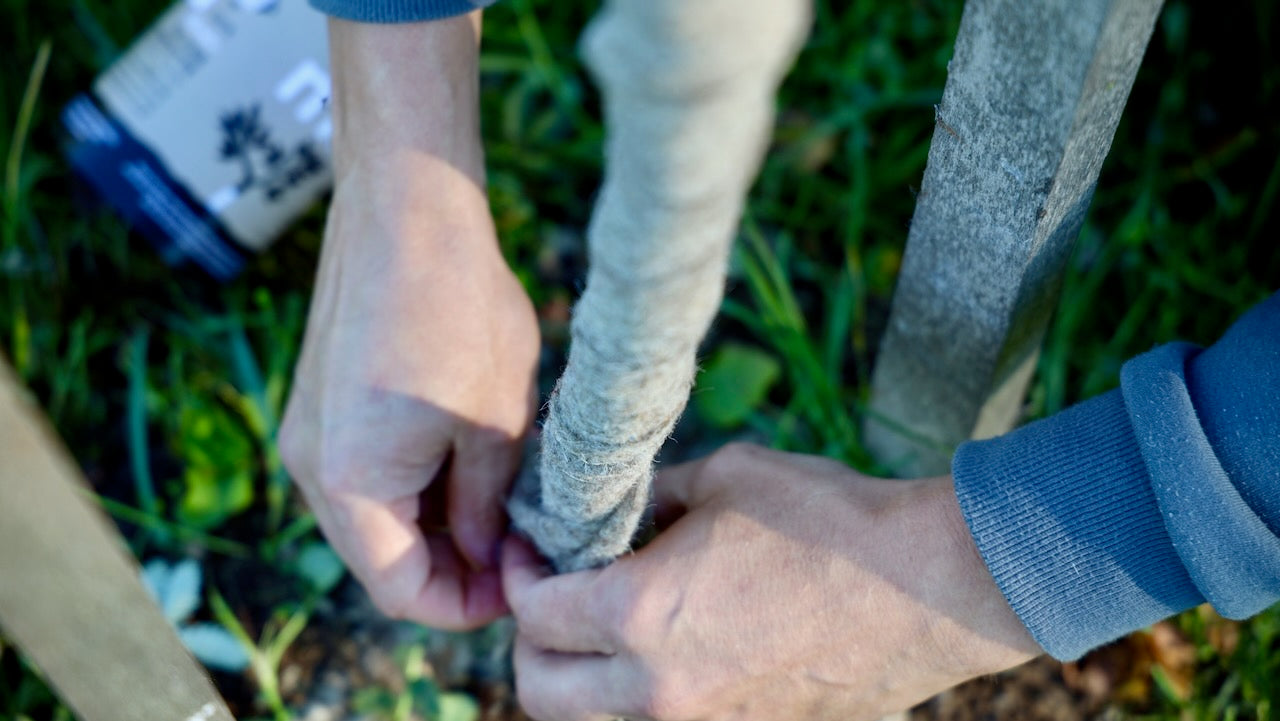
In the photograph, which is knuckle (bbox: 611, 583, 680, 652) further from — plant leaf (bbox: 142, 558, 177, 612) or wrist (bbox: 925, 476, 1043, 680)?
plant leaf (bbox: 142, 558, 177, 612)

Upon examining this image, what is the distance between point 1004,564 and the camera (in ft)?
2.62

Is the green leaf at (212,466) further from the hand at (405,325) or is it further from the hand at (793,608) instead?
the hand at (793,608)

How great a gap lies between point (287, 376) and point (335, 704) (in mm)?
436

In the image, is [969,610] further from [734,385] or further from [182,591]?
[182,591]

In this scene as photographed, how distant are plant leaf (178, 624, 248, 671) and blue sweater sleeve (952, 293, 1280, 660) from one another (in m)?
0.86

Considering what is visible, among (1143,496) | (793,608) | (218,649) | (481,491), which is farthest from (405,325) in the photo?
(1143,496)

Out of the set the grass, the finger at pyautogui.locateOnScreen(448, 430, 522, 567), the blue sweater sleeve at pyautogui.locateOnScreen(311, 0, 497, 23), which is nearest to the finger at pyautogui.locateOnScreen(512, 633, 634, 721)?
the finger at pyautogui.locateOnScreen(448, 430, 522, 567)

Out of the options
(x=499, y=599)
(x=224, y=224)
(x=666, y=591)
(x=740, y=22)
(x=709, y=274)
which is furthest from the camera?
(x=224, y=224)

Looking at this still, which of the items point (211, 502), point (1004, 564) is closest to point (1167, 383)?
point (1004, 564)

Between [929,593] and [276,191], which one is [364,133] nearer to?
[276,191]

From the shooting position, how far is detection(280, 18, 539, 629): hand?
0.93m

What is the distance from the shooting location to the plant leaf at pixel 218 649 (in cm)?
119

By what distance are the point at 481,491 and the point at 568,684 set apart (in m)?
0.21

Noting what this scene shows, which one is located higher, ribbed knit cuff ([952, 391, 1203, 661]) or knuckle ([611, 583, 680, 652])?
ribbed knit cuff ([952, 391, 1203, 661])
